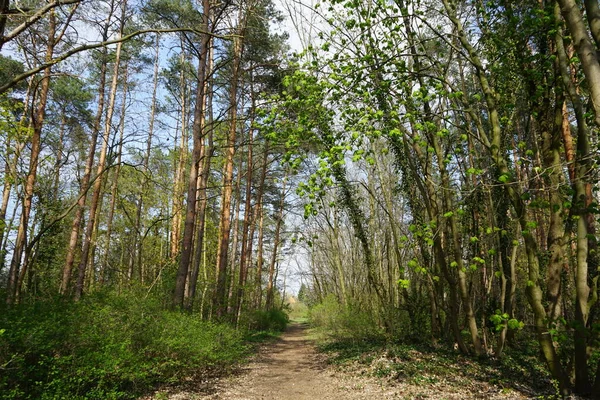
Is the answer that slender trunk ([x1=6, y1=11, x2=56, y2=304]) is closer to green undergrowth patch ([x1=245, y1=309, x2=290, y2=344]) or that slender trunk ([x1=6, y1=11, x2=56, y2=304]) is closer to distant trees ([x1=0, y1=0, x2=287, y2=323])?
distant trees ([x1=0, y1=0, x2=287, y2=323])

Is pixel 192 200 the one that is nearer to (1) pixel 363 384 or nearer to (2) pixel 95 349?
(2) pixel 95 349

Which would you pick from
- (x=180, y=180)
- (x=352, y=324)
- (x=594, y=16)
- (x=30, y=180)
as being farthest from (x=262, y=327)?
(x=594, y=16)

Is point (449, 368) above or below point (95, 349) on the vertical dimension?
below

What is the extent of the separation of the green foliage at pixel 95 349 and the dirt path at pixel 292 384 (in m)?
0.79

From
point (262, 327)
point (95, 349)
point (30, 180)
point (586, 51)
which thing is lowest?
point (262, 327)

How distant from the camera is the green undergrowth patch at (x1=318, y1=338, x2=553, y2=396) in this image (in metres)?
5.95

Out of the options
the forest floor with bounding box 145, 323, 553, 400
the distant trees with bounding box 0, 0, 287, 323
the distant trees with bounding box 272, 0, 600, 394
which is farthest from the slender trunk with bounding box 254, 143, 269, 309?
the forest floor with bounding box 145, 323, 553, 400

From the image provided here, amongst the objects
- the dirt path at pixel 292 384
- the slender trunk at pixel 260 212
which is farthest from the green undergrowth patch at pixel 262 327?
the dirt path at pixel 292 384

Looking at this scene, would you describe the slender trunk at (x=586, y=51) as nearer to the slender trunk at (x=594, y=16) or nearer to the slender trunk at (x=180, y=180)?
the slender trunk at (x=594, y=16)

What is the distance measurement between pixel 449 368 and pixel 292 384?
3214 mm

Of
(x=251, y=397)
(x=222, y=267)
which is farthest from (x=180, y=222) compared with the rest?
(x=251, y=397)

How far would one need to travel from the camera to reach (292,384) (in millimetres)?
7410

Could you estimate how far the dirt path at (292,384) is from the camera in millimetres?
6094

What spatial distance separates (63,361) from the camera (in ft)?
14.0
